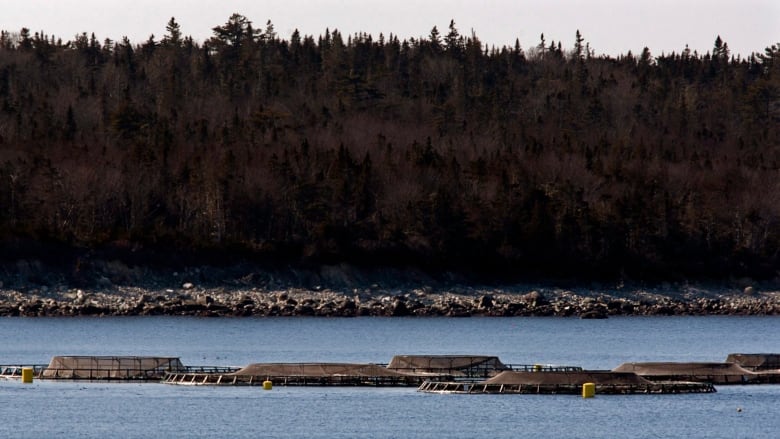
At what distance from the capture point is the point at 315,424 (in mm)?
49938

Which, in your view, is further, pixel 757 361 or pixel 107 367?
pixel 757 361

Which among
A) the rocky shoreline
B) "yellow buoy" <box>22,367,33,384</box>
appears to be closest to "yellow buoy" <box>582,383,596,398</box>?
"yellow buoy" <box>22,367,33,384</box>

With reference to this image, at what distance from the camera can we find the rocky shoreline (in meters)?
107

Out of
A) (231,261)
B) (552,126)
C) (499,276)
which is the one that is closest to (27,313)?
(231,261)

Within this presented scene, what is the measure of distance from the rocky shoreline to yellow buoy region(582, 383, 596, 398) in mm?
54936

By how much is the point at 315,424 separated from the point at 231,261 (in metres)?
65.3

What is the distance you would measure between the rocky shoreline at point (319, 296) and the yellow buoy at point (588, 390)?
180 ft

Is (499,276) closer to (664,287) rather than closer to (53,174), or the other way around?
(664,287)

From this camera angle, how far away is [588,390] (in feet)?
177

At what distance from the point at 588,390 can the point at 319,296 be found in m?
60.4

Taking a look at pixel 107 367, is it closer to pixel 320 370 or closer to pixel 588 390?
pixel 320 370

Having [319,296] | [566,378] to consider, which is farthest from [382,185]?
[566,378]

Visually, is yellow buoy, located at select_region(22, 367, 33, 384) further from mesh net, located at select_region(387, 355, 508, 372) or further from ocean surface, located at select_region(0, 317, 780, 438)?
mesh net, located at select_region(387, 355, 508, 372)

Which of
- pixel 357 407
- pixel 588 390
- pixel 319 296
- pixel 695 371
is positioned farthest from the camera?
pixel 319 296
